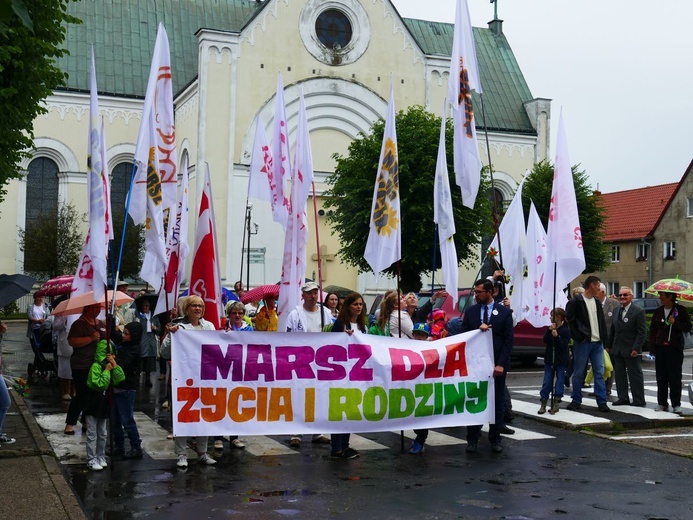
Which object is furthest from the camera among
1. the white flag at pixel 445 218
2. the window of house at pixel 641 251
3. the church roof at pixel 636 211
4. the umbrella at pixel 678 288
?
the church roof at pixel 636 211

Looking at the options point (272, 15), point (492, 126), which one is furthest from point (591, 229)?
point (272, 15)

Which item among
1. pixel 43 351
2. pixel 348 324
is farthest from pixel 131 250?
pixel 348 324

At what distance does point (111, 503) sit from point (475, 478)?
3452 millimetres

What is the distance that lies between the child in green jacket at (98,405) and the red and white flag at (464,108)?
5040mm

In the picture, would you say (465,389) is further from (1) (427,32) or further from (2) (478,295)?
(1) (427,32)

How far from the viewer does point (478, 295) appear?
11148 mm

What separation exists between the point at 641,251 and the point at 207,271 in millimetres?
51818

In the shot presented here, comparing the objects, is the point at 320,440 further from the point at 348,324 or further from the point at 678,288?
the point at 678,288

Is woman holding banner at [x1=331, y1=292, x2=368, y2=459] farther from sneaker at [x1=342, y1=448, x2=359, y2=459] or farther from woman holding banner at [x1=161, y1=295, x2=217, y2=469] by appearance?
woman holding banner at [x1=161, y1=295, x2=217, y2=469]

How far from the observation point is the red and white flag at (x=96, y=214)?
31.1ft

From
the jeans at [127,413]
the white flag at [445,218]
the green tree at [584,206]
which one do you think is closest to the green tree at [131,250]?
the green tree at [584,206]

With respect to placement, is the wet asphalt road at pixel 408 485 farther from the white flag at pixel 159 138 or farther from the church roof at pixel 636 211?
the church roof at pixel 636 211

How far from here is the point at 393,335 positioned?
11695mm

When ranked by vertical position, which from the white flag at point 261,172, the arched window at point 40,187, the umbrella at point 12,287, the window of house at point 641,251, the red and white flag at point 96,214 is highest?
the arched window at point 40,187
